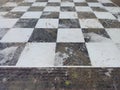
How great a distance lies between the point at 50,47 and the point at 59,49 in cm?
9

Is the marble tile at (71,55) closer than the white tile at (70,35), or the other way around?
the marble tile at (71,55)

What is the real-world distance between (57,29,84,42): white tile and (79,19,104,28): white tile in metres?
0.19

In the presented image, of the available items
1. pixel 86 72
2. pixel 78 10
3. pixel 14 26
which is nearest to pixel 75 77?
pixel 86 72

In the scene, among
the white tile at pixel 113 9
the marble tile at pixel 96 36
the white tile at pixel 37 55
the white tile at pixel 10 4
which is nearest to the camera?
the white tile at pixel 37 55

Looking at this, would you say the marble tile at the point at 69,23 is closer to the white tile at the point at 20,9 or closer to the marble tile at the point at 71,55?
the marble tile at the point at 71,55

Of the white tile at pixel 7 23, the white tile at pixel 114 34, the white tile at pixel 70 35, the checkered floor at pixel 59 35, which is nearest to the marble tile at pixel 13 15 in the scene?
the checkered floor at pixel 59 35

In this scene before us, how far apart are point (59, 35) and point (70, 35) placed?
121mm

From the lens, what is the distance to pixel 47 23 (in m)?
2.08

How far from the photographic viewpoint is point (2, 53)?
1.45 m

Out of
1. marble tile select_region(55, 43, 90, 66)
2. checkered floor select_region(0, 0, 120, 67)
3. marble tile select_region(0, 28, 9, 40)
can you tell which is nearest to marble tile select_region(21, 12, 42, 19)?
checkered floor select_region(0, 0, 120, 67)

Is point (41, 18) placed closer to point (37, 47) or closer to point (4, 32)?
point (4, 32)

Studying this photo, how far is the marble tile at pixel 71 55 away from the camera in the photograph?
132cm

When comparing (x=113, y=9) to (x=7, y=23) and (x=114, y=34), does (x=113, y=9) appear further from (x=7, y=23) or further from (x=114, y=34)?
(x=7, y=23)

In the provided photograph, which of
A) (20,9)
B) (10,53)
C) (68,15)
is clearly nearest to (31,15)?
(20,9)
